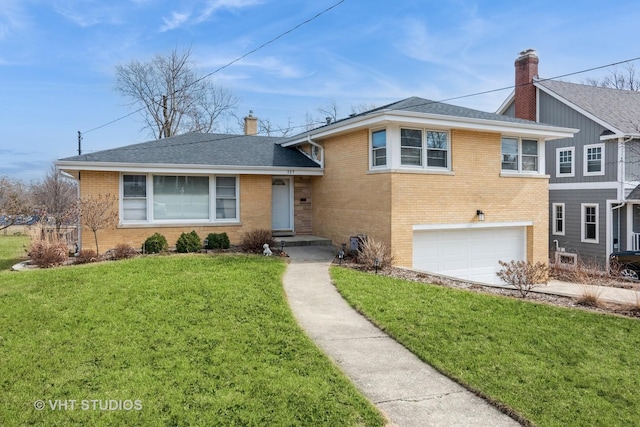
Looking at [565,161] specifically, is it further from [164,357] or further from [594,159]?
[164,357]

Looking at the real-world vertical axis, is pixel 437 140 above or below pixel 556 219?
above

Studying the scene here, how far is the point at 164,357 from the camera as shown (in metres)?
5.30

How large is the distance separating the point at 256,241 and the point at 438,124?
650 centimetres

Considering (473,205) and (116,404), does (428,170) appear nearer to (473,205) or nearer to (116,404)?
(473,205)

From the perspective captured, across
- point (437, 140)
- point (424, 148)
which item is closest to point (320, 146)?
point (424, 148)

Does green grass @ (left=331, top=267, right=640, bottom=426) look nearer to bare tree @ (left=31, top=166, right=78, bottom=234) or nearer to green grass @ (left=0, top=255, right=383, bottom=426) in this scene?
green grass @ (left=0, top=255, right=383, bottom=426)

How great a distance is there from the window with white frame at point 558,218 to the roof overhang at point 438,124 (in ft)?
25.3

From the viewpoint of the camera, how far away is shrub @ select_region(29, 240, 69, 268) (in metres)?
11.5

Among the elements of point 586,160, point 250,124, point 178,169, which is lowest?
point 178,169

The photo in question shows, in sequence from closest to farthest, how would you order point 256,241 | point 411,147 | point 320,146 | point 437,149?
point 411,147
point 437,149
point 256,241
point 320,146

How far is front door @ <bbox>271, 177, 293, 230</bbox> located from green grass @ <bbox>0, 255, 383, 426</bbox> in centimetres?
754

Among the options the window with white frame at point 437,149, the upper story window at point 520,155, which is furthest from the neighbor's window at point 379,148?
the upper story window at point 520,155

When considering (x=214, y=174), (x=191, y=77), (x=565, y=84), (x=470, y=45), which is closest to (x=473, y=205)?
(x=470, y=45)

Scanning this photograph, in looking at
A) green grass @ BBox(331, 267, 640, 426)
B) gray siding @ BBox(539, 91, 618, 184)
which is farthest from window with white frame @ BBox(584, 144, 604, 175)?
green grass @ BBox(331, 267, 640, 426)
